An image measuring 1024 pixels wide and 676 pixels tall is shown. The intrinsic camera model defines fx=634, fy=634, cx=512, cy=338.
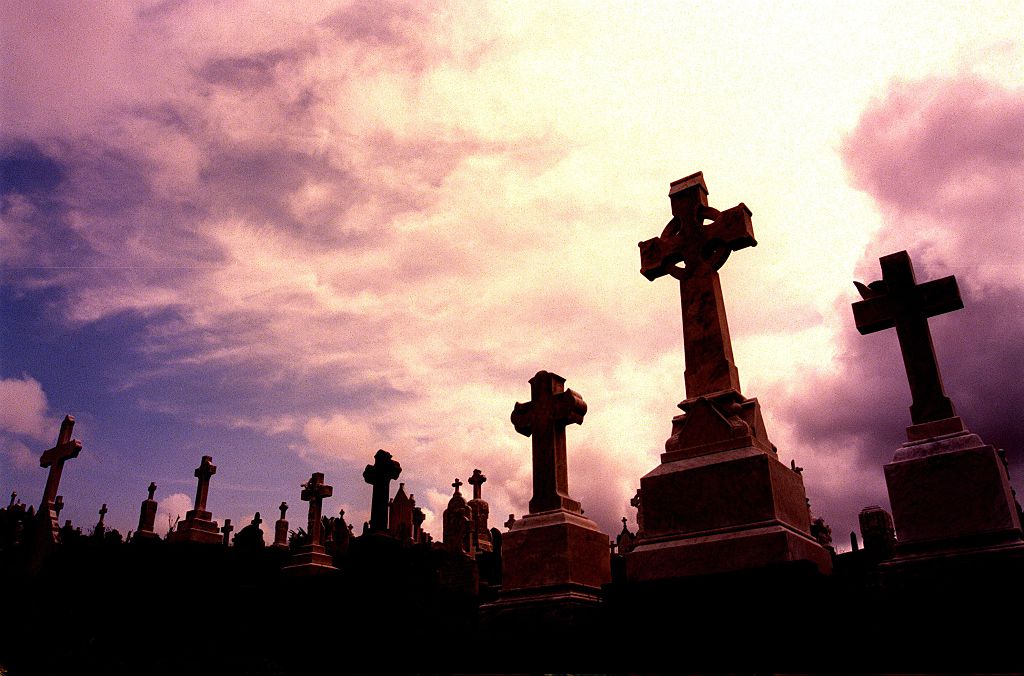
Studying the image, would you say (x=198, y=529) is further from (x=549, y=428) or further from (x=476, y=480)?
(x=549, y=428)

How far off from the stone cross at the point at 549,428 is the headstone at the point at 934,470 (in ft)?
10.8

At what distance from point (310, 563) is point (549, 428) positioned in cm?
930

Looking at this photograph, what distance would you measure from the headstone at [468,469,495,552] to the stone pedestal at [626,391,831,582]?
56.2ft

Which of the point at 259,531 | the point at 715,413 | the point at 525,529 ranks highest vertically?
the point at 259,531

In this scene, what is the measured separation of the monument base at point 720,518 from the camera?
576 cm

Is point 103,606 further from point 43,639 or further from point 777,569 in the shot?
point 777,569

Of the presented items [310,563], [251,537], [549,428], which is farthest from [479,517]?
[549,428]

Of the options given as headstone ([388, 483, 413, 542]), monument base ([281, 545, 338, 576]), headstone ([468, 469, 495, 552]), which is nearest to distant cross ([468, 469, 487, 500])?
headstone ([468, 469, 495, 552])

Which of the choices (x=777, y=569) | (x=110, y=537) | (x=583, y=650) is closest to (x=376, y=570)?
(x=583, y=650)

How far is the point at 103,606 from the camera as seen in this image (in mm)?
12023

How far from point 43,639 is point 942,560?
1220 cm

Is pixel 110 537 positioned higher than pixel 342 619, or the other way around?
pixel 110 537

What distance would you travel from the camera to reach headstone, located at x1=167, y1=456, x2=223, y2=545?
18156mm

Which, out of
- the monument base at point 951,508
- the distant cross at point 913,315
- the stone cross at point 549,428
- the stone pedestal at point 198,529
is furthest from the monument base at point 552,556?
the stone pedestal at point 198,529
